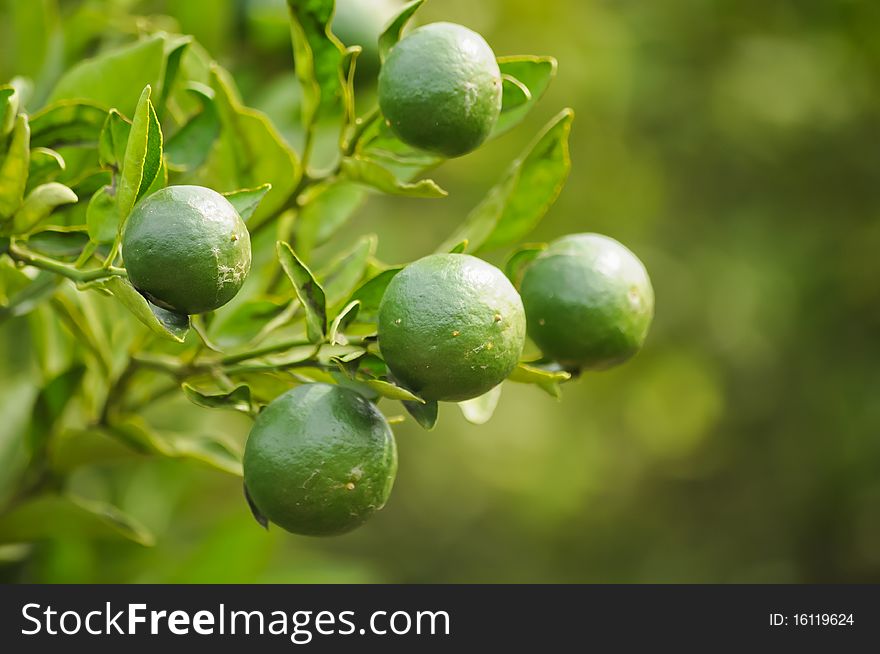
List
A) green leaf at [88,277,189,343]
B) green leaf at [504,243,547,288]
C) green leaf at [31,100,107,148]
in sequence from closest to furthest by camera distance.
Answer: green leaf at [88,277,189,343] < green leaf at [31,100,107,148] < green leaf at [504,243,547,288]

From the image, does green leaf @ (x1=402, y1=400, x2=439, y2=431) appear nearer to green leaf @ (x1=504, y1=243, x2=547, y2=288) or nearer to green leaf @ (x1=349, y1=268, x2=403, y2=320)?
green leaf @ (x1=349, y1=268, x2=403, y2=320)

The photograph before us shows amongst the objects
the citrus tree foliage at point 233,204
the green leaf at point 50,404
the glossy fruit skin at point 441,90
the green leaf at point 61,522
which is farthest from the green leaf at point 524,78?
the green leaf at point 61,522

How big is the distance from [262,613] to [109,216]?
0.73 m

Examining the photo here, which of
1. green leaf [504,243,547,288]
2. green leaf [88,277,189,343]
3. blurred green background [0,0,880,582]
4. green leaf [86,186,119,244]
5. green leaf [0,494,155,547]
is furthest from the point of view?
blurred green background [0,0,880,582]

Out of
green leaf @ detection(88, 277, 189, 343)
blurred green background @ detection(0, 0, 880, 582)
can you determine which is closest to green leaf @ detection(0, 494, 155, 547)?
green leaf @ detection(88, 277, 189, 343)

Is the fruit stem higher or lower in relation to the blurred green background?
higher

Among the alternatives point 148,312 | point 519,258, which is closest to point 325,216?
point 519,258

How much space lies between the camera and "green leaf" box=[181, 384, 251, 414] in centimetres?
92

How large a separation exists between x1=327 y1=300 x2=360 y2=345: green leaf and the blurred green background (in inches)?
56.8

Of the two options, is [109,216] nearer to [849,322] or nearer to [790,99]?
[790,99]

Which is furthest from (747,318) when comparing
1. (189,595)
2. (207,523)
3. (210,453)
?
(210,453)

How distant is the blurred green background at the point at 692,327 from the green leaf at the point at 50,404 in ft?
3.67

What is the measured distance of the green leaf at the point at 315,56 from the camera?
104 centimetres

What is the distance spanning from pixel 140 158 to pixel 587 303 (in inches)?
18.4
